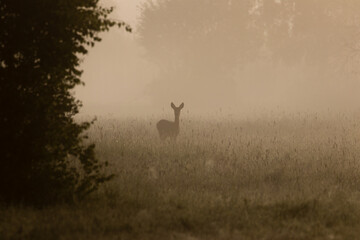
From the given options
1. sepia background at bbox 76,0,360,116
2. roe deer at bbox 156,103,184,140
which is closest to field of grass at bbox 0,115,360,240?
roe deer at bbox 156,103,184,140

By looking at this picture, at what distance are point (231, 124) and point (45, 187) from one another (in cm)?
1601

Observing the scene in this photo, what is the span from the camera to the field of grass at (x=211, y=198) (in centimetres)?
651

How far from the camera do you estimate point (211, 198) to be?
8.21 m

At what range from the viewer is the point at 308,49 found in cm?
3912

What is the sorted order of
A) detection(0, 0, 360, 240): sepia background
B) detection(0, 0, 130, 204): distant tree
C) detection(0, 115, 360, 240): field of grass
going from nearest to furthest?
detection(0, 115, 360, 240): field of grass, detection(0, 0, 360, 240): sepia background, detection(0, 0, 130, 204): distant tree

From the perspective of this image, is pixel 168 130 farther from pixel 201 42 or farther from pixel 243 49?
pixel 201 42

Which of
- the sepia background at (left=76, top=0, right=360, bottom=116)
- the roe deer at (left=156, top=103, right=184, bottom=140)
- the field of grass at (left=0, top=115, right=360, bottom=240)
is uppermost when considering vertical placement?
the sepia background at (left=76, top=0, right=360, bottom=116)

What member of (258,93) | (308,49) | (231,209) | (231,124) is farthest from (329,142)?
(258,93)

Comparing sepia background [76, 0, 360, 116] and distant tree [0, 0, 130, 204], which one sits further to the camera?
sepia background [76, 0, 360, 116]

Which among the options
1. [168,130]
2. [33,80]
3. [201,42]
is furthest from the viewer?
[201,42]

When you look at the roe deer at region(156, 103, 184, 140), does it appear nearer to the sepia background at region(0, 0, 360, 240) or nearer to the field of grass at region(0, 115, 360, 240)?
the sepia background at region(0, 0, 360, 240)

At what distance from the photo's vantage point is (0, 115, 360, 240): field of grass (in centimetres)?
651

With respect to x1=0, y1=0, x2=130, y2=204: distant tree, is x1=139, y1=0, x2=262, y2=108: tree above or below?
above

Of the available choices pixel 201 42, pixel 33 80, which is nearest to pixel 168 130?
pixel 33 80
